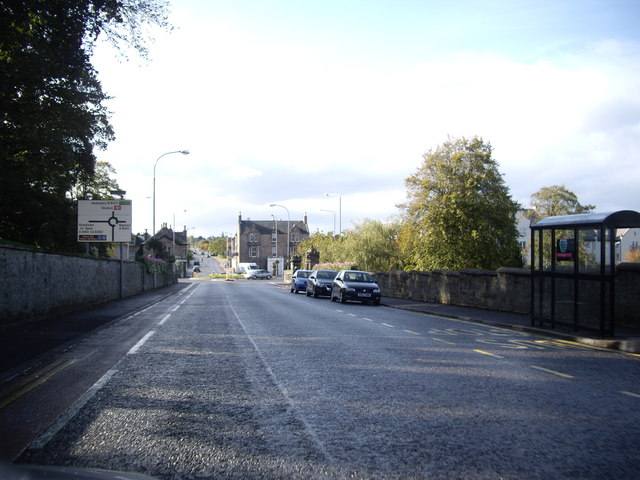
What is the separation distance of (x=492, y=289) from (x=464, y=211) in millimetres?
24027

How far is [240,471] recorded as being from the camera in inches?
156

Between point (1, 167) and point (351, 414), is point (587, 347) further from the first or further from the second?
point (1, 167)

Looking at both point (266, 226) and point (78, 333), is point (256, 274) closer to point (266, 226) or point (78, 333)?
point (266, 226)

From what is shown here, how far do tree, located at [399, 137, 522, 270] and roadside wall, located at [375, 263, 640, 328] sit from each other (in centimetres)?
1501

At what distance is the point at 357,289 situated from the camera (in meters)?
25.2

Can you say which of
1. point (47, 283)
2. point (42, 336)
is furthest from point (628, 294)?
point (47, 283)

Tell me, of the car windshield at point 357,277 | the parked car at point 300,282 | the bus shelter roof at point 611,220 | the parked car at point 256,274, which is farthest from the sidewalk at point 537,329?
the parked car at point 256,274

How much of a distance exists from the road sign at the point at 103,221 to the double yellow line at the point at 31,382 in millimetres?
21613

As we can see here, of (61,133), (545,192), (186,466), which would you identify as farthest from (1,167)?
(545,192)

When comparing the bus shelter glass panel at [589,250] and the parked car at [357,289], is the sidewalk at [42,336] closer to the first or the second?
the parked car at [357,289]

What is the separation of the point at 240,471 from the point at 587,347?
30.2 ft

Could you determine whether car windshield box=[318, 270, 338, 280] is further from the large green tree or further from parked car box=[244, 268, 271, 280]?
parked car box=[244, 268, 271, 280]

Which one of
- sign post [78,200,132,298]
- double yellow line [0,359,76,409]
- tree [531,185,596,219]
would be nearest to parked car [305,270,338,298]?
sign post [78,200,132,298]

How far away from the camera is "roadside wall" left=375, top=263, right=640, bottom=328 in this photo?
13.5 meters
